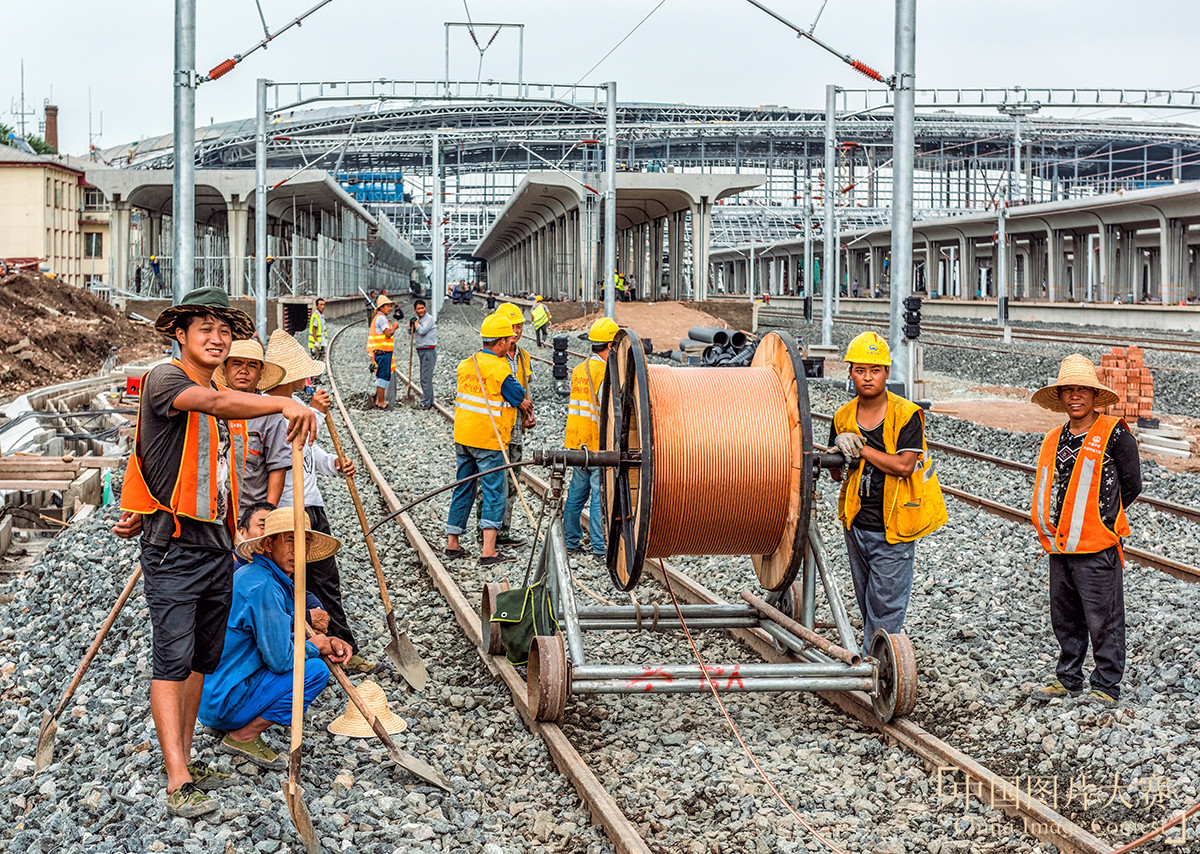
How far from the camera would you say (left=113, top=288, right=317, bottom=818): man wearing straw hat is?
4.65m

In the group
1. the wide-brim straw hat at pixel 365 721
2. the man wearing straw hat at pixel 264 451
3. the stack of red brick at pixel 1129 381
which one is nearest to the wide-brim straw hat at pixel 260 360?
the man wearing straw hat at pixel 264 451

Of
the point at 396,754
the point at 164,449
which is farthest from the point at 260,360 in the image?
the point at 396,754

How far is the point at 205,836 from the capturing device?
15.0ft

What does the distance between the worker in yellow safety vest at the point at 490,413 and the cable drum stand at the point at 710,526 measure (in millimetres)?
2558

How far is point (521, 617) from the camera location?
693 cm

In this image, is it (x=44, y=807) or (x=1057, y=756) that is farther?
(x=1057, y=756)

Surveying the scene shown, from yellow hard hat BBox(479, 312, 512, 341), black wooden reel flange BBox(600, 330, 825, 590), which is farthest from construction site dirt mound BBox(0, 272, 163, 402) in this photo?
black wooden reel flange BBox(600, 330, 825, 590)

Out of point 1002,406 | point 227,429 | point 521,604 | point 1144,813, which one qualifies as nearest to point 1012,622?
point 1144,813

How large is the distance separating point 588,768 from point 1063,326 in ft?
140

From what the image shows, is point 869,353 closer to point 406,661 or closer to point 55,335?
point 406,661

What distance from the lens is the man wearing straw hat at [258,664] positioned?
5.20 meters

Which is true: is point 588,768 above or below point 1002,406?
below

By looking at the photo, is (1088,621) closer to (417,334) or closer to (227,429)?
(227,429)

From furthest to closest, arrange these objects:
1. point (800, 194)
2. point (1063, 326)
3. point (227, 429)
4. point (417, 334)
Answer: point (800, 194)
point (1063, 326)
point (417, 334)
point (227, 429)
